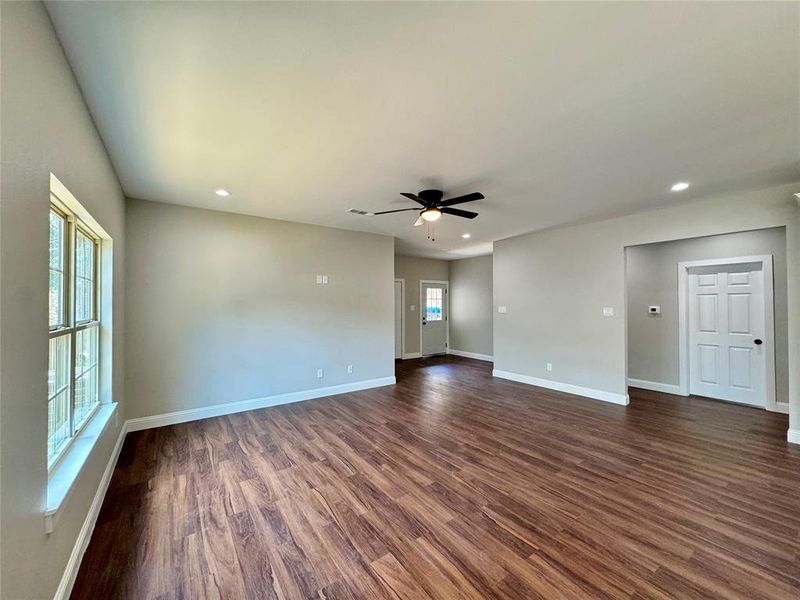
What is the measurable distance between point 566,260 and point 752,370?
280 centimetres

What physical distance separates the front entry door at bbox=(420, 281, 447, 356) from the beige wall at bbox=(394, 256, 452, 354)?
176 millimetres

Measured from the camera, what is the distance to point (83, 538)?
1807 mm

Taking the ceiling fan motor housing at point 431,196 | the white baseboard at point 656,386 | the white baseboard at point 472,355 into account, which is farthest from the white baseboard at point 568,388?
the ceiling fan motor housing at point 431,196

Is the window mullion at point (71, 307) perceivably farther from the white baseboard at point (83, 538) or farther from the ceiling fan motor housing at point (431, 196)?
the ceiling fan motor housing at point (431, 196)

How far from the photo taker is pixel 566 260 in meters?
5.05

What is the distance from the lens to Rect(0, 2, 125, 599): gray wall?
3.37 ft

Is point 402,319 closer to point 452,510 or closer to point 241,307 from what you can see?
point 241,307

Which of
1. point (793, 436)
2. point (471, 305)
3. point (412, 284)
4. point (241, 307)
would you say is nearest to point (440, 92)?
point (241, 307)

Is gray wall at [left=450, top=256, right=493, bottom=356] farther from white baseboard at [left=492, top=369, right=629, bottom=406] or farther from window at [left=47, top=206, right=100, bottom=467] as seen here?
window at [left=47, top=206, right=100, bottom=467]

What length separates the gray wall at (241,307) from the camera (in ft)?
12.0

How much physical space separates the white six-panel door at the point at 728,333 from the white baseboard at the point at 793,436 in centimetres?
132

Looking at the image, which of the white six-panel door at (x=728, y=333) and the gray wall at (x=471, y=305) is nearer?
the white six-panel door at (x=728, y=333)

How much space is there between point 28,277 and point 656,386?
276 inches

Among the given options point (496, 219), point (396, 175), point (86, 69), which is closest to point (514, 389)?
point (496, 219)
